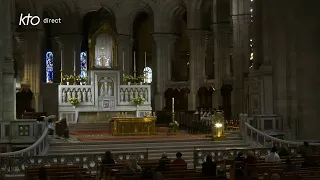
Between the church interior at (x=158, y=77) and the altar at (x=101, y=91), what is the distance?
7 centimetres

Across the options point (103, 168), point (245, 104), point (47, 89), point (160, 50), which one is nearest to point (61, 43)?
point (47, 89)

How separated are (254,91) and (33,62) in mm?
18173

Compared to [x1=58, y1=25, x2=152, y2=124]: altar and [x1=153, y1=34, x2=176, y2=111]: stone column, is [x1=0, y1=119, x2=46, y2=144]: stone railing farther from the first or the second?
[x1=153, y1=34, x2=176, y2=111]: stone column

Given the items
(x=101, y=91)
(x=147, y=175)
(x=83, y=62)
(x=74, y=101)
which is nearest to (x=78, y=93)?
(x=74, y=101)

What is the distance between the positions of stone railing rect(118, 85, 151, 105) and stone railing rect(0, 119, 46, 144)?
45.5ft

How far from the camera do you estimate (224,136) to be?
2381 cm

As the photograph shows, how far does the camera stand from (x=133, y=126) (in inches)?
1057

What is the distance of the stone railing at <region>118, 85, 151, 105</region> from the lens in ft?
115

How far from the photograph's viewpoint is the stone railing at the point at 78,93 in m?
34.1

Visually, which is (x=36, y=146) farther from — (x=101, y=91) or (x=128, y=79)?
(x=128, y=79)

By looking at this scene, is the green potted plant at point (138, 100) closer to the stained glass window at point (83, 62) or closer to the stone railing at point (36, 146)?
the stained glass window at point (83, 62)

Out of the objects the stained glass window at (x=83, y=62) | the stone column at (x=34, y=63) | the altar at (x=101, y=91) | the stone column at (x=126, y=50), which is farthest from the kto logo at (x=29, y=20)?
the stone column at (x=126, y=50)

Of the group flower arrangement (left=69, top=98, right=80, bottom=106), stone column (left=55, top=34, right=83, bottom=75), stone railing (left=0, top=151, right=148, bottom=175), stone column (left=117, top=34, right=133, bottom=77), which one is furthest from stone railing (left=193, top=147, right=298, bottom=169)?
stone column (left=55, top=34, right=83, bottom=75)

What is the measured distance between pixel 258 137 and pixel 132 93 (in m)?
13.9
